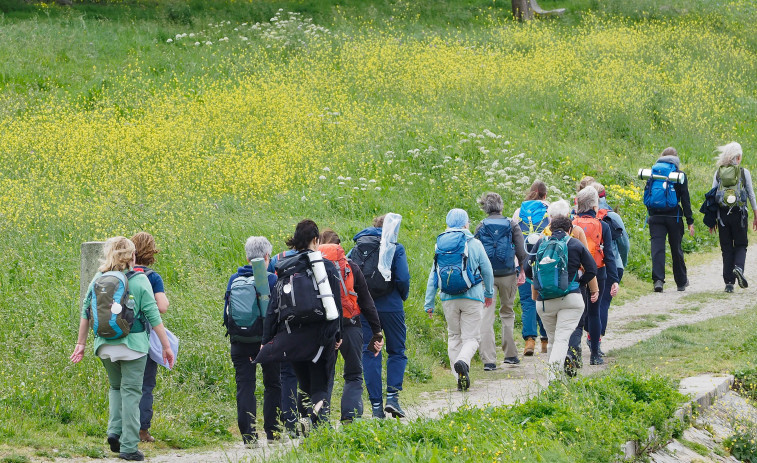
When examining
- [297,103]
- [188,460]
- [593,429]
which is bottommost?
[188,460]

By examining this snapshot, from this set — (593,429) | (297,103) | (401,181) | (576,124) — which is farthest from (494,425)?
(576,124)

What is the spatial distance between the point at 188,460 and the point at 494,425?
99.8 inches

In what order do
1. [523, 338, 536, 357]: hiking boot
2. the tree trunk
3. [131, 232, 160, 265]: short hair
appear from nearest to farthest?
1. [131, 232, 160, 265]: short hair
2. [523, 338, 536, 357]: hiking boot
3. the tree trunk

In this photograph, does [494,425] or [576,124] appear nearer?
[494,425]

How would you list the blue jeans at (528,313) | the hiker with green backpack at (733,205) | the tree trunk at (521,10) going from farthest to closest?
the tree trunk at (521,10) < the hiker with green backpack at (733,205) < the blue jeans at (528,313)

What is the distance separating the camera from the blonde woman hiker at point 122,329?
663 cm

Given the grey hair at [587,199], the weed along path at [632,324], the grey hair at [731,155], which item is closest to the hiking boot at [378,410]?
the weed along path at [632,324]

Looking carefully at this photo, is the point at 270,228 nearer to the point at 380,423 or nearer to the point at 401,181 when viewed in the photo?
the point at 401,181

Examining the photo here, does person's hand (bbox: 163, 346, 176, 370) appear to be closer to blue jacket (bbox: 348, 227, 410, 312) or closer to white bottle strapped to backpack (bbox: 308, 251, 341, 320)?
white bottle strapped to backpack (bbox: 308, 251, 341, 320)

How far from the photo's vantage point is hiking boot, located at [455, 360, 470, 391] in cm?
856

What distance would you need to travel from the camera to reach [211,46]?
77.6 ft

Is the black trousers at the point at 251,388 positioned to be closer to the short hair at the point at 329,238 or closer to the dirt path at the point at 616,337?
the dirt path at the point at 616,337

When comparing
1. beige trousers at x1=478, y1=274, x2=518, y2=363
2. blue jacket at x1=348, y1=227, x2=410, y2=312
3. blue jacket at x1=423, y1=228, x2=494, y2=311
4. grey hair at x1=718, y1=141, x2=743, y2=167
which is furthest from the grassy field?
grey hair at x1=718, y1=141, x2=743, y2=167

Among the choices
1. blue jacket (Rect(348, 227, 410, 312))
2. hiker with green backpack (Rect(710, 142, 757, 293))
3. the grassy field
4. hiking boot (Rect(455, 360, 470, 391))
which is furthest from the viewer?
hiker with green backpack (Rect(710, 142, 757, 293))
